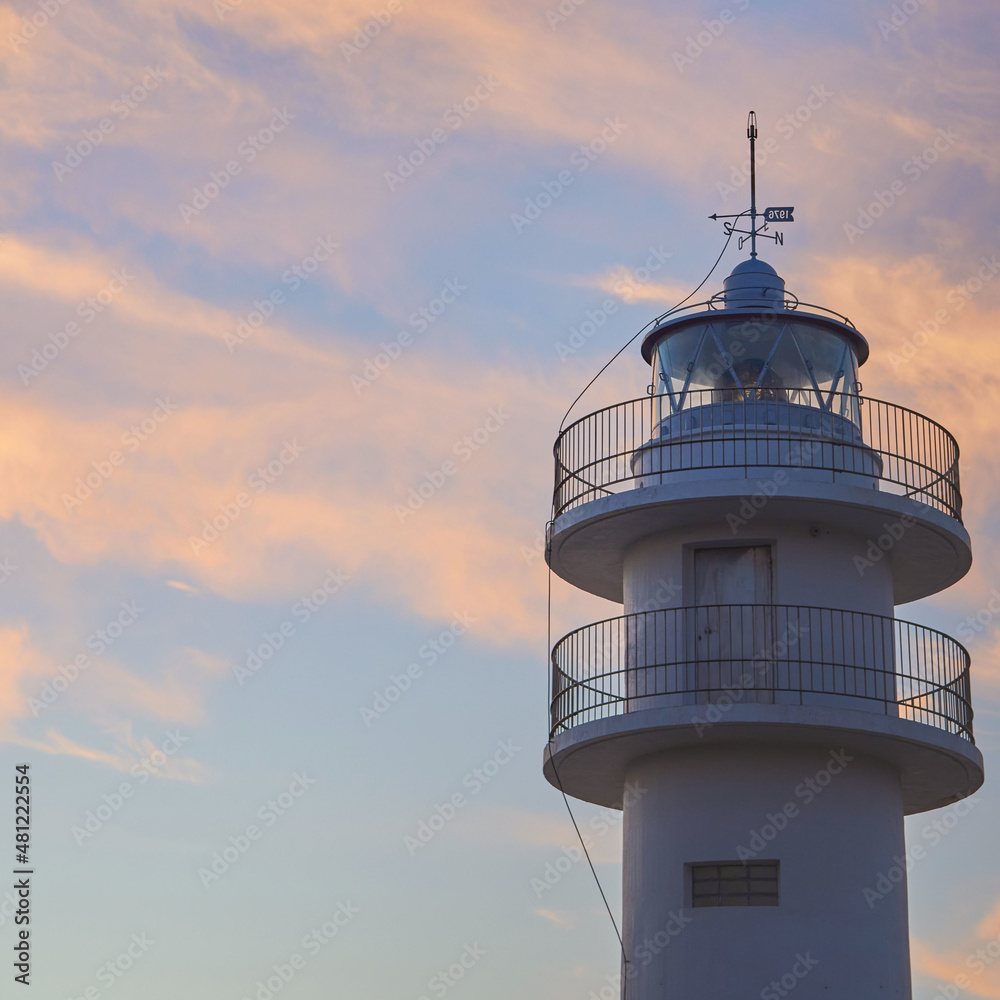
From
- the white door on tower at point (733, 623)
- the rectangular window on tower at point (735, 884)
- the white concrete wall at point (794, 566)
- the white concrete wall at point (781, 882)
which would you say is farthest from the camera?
the white concrete wall at point (794, 566)

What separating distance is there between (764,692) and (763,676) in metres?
0.24

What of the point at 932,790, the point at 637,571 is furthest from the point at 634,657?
the point at 932,790

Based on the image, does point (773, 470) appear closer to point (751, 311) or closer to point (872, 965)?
point (751, 311)

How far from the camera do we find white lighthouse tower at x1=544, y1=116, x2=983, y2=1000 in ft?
73.3

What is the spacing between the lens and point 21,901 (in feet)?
82.3

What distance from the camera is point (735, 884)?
2262cm

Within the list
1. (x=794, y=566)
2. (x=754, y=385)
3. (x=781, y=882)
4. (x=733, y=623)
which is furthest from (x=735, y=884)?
(x=754, y=385)

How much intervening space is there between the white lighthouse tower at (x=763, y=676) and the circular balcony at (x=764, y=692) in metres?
0.03

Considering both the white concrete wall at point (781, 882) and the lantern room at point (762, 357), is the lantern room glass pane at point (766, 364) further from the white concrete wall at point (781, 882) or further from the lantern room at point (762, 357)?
the white concrete wall at point (781, 882)

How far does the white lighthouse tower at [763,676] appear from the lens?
880 inches

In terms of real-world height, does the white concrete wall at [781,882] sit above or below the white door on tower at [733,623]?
below

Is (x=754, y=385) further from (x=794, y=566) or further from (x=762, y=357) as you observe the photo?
(x=794, y=566)

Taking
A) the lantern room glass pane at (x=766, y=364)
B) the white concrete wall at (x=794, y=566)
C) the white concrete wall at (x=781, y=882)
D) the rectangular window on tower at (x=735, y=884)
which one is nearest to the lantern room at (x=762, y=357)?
the lantern room glass pane at (x=766, y=364)

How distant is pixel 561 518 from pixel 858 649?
4.57 metres
